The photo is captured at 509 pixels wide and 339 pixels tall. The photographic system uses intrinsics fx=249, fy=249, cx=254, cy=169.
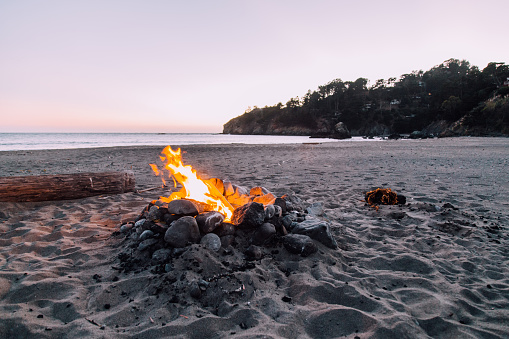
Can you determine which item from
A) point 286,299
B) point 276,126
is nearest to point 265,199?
point 286,299

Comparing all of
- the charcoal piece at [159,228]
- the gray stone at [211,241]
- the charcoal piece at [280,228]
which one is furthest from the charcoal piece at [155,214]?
the charcoal piece at [280,228]

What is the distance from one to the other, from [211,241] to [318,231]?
1.56m

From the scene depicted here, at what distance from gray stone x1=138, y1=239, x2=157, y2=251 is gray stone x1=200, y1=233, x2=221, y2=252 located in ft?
2.17

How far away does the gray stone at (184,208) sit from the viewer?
12.0ft

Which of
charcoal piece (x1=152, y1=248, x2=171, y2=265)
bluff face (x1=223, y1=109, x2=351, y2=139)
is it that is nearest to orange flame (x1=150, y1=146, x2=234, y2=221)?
charcoal piece (x1=152, y1=248, x2=171, y2=265)

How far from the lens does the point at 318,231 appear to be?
3.68 metres

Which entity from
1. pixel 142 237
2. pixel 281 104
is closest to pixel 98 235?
pixel 142 237

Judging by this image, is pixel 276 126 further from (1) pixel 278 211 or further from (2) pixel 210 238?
(2) pixel 210 238

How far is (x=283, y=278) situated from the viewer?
9.66 ft

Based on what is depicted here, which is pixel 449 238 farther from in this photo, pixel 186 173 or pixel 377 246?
pixel 186 173

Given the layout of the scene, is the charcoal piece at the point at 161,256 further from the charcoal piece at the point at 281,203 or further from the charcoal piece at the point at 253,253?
the charcoal piece at the point at 281,203

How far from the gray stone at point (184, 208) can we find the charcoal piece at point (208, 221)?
134mm

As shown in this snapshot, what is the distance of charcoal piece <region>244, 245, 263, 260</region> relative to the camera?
10.7ft

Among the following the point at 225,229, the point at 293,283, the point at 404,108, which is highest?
the point at 404,108
